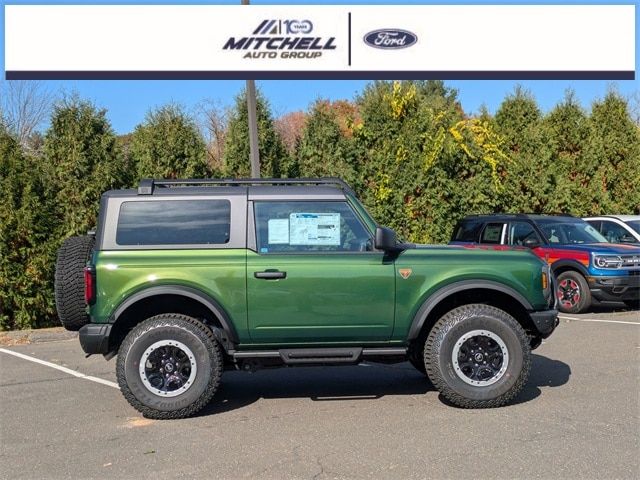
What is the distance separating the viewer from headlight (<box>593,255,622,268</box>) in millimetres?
11109

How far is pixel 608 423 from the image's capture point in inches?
197

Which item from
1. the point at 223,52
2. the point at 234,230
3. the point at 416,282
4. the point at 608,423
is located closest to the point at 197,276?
the point at 234,230

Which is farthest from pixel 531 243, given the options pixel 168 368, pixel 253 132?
pixel 168 368

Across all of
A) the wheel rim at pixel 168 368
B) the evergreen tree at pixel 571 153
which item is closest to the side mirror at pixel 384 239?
the wheel rim at pixel 168 368

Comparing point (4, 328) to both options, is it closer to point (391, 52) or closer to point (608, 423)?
point (391, 52)

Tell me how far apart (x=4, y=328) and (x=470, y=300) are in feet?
27.8

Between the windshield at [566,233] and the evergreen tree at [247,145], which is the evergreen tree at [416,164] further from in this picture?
the windshield at [566,233]

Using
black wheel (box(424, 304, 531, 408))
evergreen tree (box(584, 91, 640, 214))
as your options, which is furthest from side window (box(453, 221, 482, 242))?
black wheel (box(424, 304, 531, 408))

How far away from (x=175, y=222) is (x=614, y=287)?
338 inches

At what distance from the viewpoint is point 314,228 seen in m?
5.67

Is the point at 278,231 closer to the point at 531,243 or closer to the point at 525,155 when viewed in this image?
the point at 531,243

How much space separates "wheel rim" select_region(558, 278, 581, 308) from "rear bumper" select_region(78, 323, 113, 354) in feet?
29.3

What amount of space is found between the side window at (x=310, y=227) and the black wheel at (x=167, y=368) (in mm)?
1072

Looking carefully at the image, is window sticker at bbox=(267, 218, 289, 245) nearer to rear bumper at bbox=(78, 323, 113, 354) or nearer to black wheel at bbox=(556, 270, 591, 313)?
rear bumper at bbox=(78, 323, 113, 354)
